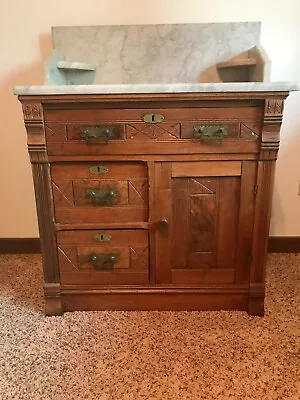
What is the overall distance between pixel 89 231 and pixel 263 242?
2.04ft

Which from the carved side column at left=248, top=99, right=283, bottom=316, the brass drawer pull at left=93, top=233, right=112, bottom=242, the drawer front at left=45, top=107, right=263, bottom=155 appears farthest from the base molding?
the drawer front at left=45, top=107, right=263, bottom=155

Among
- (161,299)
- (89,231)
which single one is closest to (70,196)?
(89,231)

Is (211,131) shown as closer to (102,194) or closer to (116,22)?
(102,194)

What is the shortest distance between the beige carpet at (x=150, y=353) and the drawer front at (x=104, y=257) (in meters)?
0.14

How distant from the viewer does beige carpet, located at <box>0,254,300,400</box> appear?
1.39 meters

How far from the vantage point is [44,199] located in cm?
161

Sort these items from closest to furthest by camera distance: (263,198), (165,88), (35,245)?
(165,88), (263,198), (35,245)

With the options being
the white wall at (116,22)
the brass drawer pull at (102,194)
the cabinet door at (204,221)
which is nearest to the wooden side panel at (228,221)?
the cabinet door at (204,221)

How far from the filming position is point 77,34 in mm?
1856

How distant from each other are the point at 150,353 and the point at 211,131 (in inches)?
29.9

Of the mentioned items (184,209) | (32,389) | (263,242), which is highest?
(184,209)

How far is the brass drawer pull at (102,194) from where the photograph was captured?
1605mm

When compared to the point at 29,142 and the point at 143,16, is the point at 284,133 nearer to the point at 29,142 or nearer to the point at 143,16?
the point at 143,16

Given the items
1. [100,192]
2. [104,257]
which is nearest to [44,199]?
[100,192]
